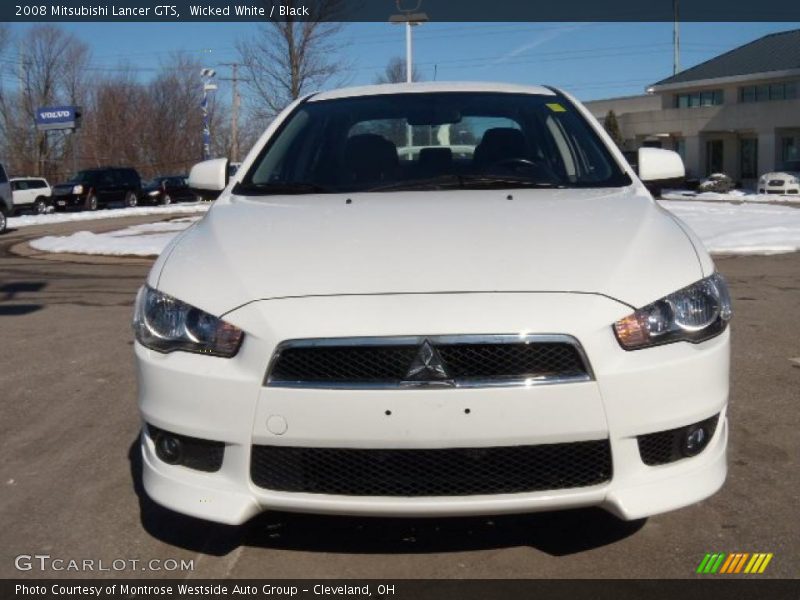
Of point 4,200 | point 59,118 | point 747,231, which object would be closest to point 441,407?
point 747,231

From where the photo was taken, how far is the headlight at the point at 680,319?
2.65 metres

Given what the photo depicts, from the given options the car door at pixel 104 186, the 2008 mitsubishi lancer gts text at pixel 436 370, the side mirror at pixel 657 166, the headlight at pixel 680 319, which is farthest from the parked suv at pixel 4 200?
the headlight at pixel 680 319

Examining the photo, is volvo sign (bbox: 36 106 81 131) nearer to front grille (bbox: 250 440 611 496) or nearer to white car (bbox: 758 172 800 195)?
white car (bbox: 758 172 800 195)

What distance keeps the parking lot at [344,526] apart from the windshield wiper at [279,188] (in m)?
1.34

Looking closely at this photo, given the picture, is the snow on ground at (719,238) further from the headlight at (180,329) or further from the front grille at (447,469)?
the headlight at (180,329)

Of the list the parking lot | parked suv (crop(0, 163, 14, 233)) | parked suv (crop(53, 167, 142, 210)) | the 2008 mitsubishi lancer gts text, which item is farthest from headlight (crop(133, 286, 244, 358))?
parked suv (crop(53, 167, 142, 210))

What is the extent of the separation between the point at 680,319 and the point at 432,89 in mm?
2317

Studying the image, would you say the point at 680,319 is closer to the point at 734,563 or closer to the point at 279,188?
the point at 734,563

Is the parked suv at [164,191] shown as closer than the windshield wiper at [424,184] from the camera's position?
No

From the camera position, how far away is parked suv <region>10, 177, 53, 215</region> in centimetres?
3434

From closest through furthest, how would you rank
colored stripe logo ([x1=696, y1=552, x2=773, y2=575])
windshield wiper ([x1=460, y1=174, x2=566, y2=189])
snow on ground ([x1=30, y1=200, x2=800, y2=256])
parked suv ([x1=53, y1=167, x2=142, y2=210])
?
colored stripe logo ([x1=696, y1=552, x2=773, y2=575]) → windshield wiper ([x1=460, y1=174, x2=566, y2=189]) → snow on ground ([x1=30, y1=200, x2=800, y2=256]) → parked suv ([x1=53, y1=167, x2=142, y2=210])

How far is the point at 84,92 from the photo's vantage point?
6259 cm

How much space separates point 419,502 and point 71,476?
78.7 inches

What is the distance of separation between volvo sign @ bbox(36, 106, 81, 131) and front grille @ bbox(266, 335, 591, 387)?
4821 centimetres
